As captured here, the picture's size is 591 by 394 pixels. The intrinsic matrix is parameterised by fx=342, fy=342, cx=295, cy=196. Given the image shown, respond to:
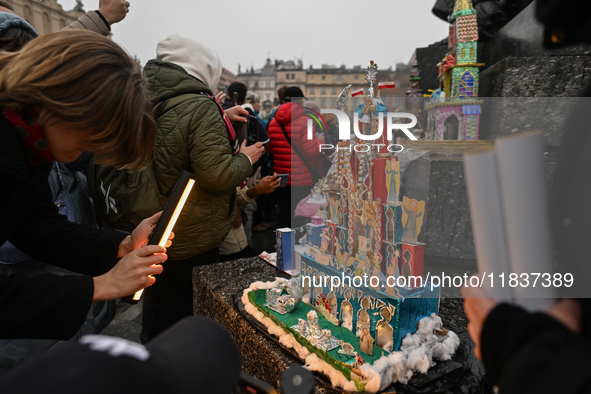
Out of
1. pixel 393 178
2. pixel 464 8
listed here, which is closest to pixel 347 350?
pixel 393 178

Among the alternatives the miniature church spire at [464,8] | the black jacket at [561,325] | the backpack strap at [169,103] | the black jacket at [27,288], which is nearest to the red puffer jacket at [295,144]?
the backpack strap at [169,103]

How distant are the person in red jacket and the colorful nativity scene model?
1.08m

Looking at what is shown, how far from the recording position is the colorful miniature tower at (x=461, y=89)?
2568mm

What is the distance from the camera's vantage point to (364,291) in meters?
1.38

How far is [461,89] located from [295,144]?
1.41 metres

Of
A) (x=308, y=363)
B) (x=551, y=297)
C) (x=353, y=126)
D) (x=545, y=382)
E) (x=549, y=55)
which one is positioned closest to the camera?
(x=545, y=382)

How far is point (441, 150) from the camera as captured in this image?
2.49 metres

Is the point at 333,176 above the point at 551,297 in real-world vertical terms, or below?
above

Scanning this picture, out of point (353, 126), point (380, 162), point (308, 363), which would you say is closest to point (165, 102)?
point (353, 126)

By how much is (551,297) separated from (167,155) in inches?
60.5

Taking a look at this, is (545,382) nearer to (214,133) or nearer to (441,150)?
(214,133)

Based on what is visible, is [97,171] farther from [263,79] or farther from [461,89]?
[263,79]

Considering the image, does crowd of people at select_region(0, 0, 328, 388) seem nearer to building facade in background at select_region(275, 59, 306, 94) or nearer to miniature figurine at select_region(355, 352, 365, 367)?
miniature figurine at select_region(355, 352, 365, 367)

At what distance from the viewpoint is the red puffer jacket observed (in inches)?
117
